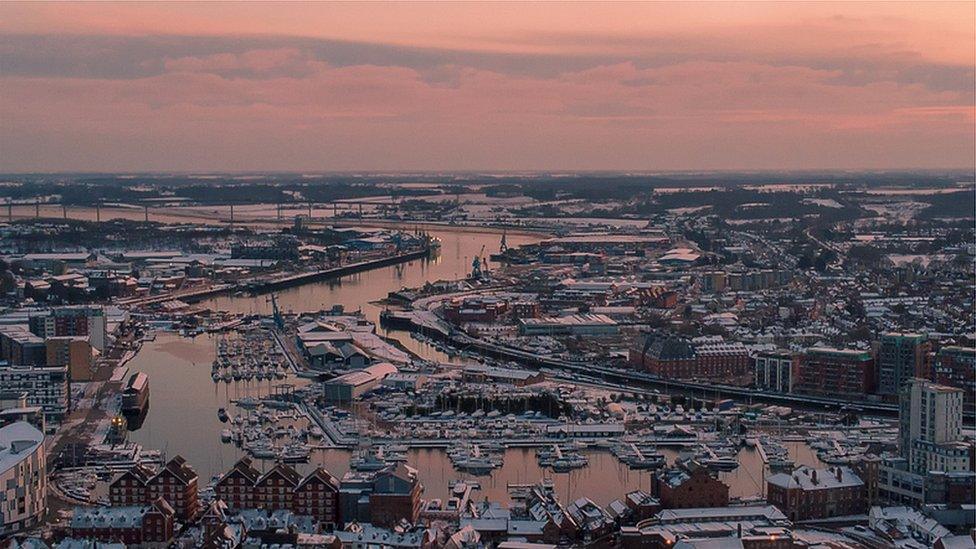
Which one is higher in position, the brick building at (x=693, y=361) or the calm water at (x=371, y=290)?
the brick building at (x=693, y=361)

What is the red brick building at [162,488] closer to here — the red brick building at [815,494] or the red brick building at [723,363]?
the red brick building at [815,494]

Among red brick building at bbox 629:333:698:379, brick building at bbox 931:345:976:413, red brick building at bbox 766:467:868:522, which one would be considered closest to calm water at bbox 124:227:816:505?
red brick building at bbox 766:467:868:522

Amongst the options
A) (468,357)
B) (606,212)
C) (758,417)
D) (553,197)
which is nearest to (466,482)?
(758,417)

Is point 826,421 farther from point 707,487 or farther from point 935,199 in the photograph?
point 935,199

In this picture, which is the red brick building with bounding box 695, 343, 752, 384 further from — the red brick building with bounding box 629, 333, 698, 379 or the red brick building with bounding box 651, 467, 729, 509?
the red brick building with bounding box 651, 467, 729, 509

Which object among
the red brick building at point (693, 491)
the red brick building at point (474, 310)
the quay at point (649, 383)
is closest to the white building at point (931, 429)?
the red brick building at point (693, 491)

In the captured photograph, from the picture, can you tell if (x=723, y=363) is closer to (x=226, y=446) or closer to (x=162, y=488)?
(x=226, y=446)
